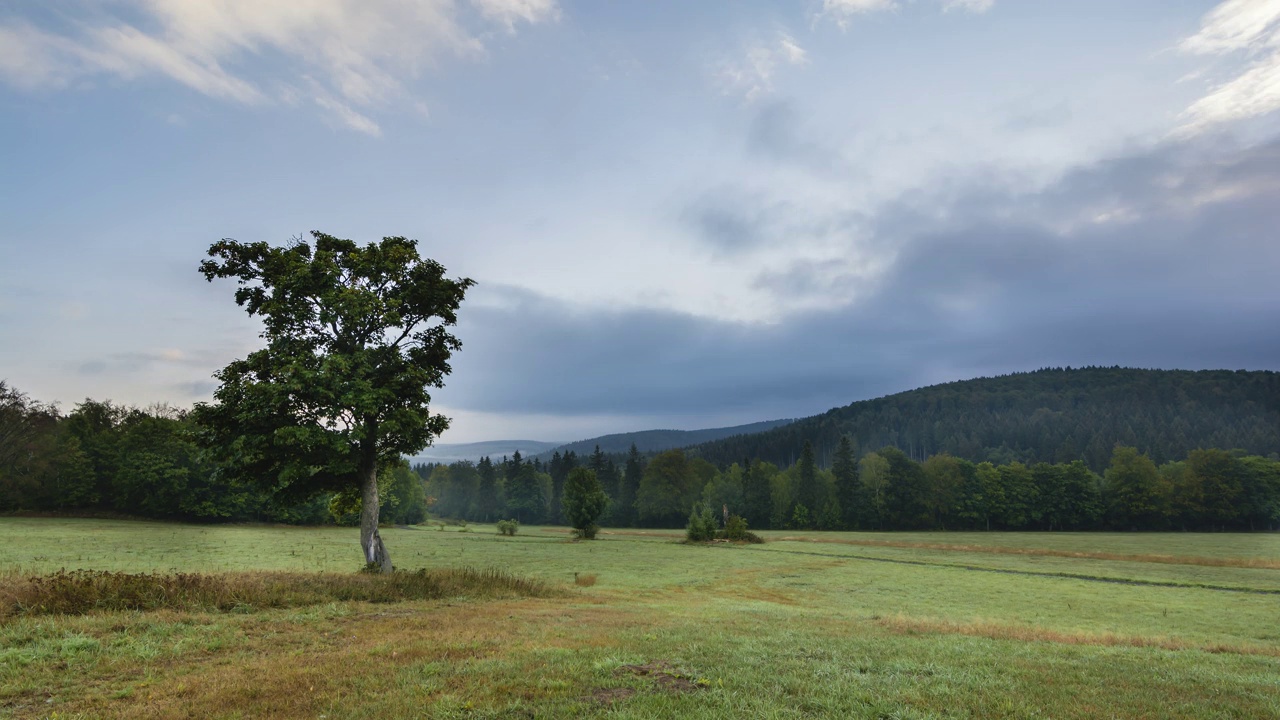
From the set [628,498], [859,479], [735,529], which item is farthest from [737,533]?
[628,498]

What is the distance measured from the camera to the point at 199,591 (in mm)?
15281

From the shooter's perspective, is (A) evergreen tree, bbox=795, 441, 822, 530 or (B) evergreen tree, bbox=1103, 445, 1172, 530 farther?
(A) evergreen tree, bbox=795, 441, 822, 530

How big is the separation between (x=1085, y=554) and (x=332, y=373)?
74.4 metres

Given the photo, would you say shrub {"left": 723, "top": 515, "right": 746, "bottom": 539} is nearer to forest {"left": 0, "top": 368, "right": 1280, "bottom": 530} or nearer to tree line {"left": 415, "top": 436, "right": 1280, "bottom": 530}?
tree line {"left": 415, "top": 436, "right": 1280, "bottom": 530}

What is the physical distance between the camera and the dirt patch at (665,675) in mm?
8935

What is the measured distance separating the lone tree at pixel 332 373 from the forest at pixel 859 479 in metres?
1.91

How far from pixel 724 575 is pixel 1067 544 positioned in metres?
60.2

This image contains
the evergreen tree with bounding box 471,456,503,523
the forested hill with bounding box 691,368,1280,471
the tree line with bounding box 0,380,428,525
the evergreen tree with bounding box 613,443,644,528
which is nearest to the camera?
the tree line with bounding box 0,380,428,525

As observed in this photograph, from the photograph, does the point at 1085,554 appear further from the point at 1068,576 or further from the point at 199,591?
the point at 199,591

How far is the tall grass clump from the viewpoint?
44.3ft

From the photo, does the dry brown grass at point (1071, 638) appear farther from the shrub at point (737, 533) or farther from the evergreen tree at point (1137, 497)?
the evergreen tree at point (1137, 497)

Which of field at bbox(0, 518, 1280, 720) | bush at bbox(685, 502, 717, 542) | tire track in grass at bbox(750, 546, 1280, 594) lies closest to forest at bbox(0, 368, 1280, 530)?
field at bbox(0, 518, 1280, 720)

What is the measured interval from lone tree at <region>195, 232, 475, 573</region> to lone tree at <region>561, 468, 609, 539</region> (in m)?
56.1

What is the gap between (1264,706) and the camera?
8531 millimetres
